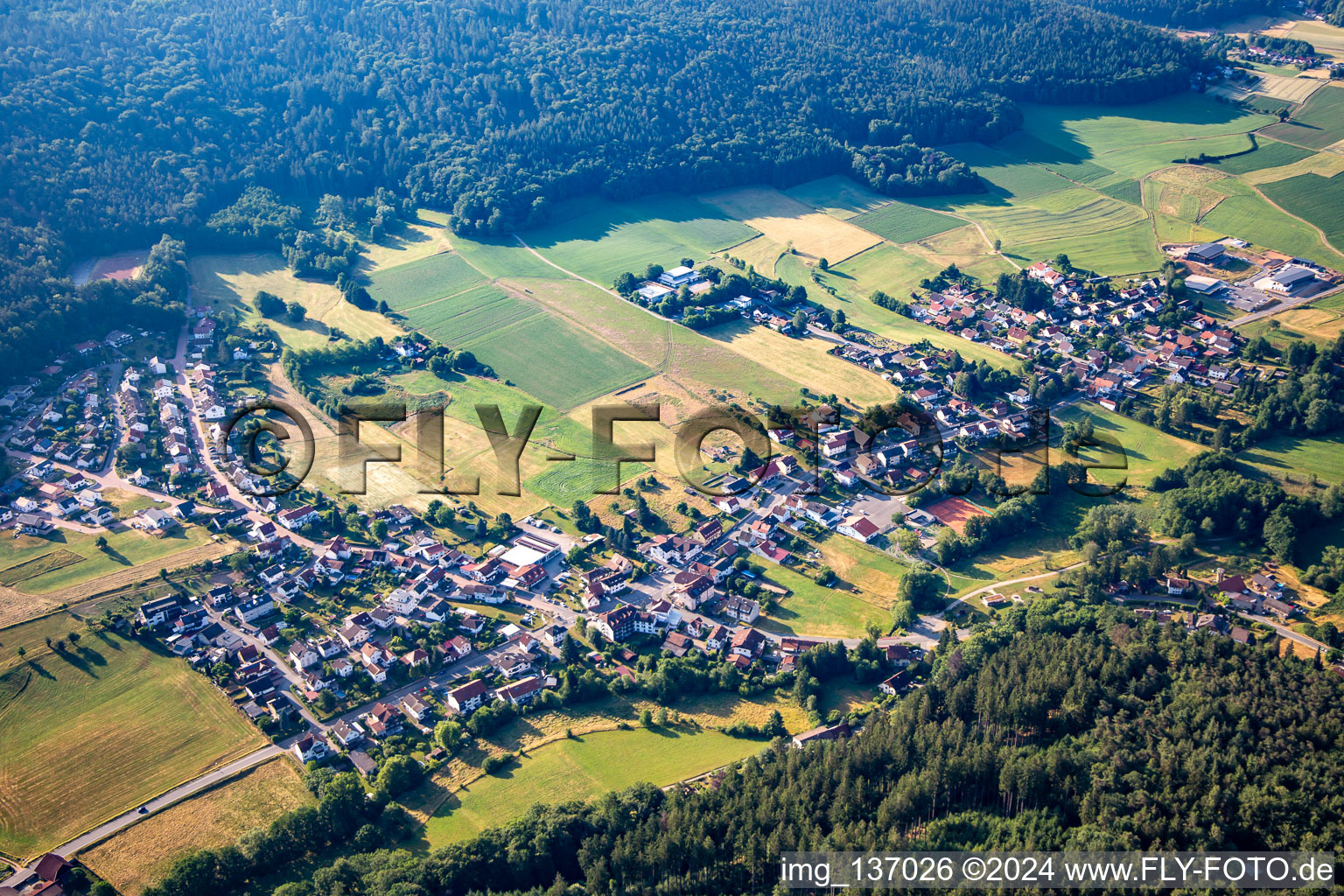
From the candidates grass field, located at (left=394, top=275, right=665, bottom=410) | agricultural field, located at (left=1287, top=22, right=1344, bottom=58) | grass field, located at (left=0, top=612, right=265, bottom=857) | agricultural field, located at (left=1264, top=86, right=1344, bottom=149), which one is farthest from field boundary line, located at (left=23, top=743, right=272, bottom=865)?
agricultural field, located at (left=1287, top=22, right=1344, bottom=58)

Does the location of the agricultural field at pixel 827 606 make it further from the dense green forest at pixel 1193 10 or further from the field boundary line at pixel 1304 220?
the dense green forest at pixel 1193 10

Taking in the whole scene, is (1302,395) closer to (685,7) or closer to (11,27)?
(685,7)

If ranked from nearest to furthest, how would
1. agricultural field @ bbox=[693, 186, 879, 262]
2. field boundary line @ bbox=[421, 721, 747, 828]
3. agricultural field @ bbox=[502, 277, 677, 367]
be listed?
field boundary line @ bbox=[421, 721, 747, 828] → agricultural field @ bbox=[502, 277, 677, 367] → agricultural field @ bbox=[693, 186, 879, 262]

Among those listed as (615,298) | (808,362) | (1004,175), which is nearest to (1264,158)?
(1004,175)

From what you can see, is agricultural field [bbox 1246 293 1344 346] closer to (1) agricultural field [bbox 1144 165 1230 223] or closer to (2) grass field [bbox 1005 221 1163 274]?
(2) grass field [bbox 1005 221 1163 274]

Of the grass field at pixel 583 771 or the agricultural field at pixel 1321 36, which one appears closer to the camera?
the grass field at pixel 583 771

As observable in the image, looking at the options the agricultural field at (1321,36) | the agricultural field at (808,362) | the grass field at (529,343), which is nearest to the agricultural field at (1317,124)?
the agricultural field at (1321,36)
